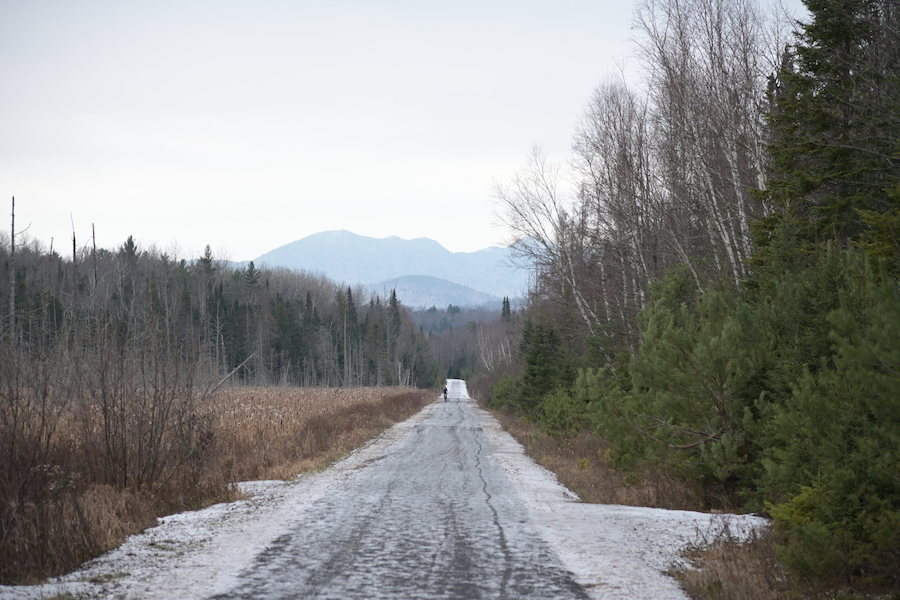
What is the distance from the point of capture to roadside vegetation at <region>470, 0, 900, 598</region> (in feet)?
19.3

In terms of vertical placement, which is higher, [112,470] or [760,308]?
[760,308]

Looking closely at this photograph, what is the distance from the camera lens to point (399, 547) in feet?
24.7

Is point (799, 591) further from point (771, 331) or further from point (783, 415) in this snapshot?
point (771, 331)

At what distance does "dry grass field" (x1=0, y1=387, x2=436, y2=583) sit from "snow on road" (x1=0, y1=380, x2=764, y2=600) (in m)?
0.40

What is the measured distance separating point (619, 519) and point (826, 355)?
342cm

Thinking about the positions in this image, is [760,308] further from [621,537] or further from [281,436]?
[281,436]

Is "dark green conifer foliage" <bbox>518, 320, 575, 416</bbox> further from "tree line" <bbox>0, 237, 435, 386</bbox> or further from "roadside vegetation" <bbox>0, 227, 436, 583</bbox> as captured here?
"tree line" <bbox>0, 237, 435, 386</bbox>

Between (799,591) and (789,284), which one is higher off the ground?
(789,284)

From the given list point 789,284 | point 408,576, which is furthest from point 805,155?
point 408,576

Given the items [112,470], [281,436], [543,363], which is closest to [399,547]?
[112,470]

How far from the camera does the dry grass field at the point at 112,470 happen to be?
6.70 metres

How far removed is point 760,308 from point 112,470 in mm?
9743

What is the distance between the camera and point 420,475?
14055 millimetres

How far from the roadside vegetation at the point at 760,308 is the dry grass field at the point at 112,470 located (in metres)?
6.02
